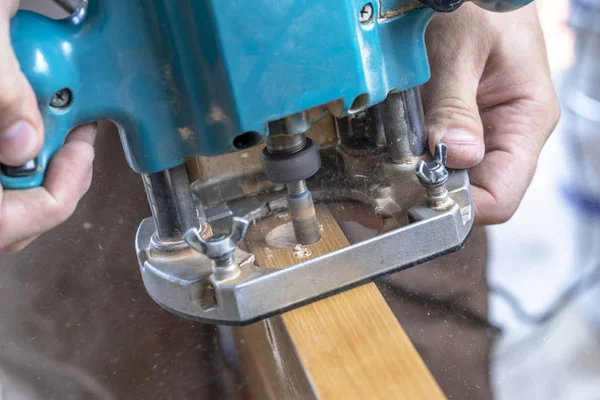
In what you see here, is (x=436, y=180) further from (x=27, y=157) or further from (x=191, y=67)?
(x=27, y=157)

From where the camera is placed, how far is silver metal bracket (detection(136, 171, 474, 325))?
537 millimetres

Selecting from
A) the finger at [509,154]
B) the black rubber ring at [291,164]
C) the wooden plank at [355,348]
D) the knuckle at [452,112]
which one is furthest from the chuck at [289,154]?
the finger at [509,154]

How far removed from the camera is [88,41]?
1.62 feet

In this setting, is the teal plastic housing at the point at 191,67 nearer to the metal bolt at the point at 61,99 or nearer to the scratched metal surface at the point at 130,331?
the metal bolt at the point at 61,99

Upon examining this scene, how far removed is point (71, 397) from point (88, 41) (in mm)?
402

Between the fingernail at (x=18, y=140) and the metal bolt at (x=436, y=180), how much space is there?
1.02 ft

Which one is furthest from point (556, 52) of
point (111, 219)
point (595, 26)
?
point (111, 219)

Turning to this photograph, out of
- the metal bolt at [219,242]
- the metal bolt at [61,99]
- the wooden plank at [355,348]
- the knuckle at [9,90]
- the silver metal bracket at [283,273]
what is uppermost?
the knuckle at [9,90]

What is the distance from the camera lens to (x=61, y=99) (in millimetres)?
500

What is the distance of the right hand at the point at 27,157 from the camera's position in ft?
1.46

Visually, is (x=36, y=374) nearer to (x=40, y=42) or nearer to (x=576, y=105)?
(x=40, y=42)

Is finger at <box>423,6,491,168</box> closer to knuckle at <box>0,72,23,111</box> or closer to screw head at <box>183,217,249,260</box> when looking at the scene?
screw head at <box>183,217,249,260</box>

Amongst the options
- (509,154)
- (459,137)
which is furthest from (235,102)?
(509,154)

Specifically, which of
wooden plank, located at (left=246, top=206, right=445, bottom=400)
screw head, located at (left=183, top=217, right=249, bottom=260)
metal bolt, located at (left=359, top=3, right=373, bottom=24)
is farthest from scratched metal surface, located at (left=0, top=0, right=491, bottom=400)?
metal bolt, located at (left=359, top=3, right=373, bottom=24)
